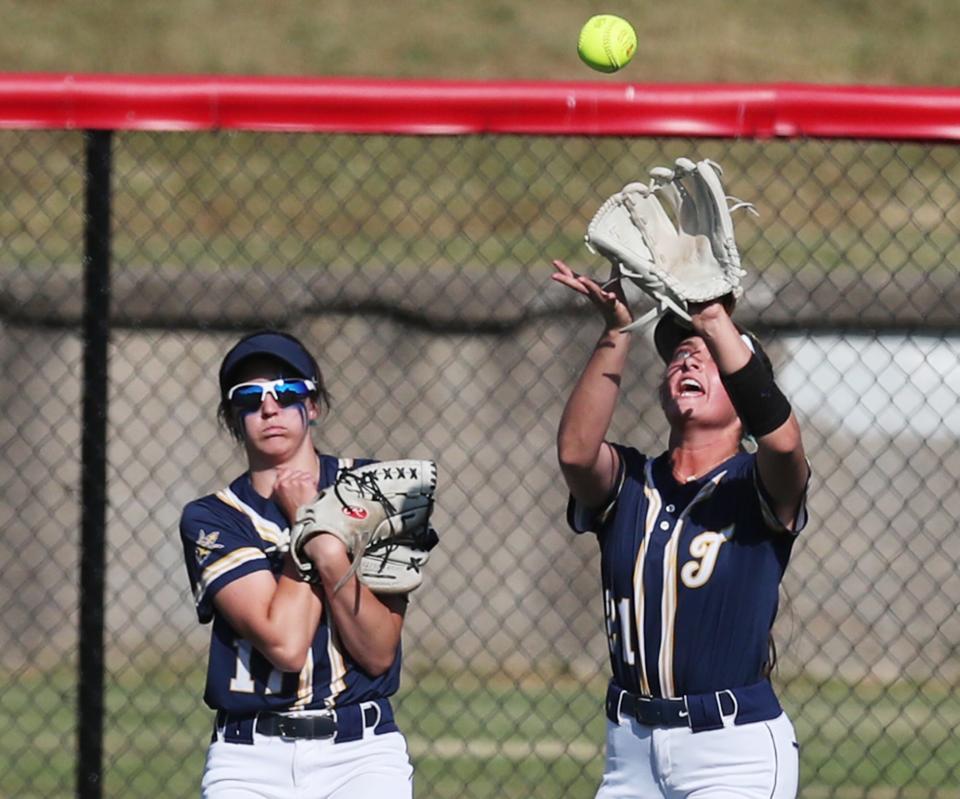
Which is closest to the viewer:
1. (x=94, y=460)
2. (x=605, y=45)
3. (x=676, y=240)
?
(x=676, y=240)

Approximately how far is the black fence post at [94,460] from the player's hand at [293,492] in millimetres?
967

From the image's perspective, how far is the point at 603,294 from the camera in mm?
3549

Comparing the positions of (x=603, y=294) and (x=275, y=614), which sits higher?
(x=603, y=294)

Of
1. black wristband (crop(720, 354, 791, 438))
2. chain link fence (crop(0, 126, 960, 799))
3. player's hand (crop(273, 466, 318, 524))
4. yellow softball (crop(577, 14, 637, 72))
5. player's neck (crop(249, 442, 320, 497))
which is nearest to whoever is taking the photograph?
black wristband (crop(720, 354, 791, 438))

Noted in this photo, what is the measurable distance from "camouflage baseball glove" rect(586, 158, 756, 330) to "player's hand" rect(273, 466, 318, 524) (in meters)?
0.78

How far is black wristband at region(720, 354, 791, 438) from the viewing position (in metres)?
3.26

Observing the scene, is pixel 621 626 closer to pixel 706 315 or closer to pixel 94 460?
pixel 706 315

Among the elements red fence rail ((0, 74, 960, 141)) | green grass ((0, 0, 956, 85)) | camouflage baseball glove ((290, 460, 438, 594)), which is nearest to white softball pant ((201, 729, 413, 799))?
camouflage baseball glove ((290, 460, 438, 594))

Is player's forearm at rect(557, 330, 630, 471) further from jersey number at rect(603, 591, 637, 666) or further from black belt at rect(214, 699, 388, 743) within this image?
black belt at rect(214, 699, 388, 743)

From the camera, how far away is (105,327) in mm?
4410

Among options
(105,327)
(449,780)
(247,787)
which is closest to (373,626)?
(247,787)

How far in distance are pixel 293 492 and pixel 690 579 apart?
0.88 m

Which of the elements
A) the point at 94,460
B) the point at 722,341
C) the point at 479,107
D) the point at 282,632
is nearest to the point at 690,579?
the point at 722,341

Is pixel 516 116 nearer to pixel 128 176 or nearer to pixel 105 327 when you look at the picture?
pixel 105 327
